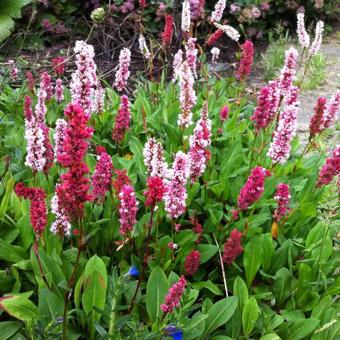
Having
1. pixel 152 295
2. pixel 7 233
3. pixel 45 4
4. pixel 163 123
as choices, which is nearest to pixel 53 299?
pixel 152 295

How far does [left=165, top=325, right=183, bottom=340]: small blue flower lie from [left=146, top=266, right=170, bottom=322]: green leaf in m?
0.21

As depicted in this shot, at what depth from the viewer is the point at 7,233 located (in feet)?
9.02

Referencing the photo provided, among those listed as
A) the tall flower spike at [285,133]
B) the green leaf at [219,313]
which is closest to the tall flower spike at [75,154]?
the green leaf at [219,313]

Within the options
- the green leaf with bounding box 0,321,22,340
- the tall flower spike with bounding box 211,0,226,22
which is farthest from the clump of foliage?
the tall flower spike with bounding box 211,0,226,22

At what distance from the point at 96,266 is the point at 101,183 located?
1.22 ft

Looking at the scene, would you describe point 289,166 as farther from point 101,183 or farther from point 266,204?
point 101,183

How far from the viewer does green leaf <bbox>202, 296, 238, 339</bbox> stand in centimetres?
239

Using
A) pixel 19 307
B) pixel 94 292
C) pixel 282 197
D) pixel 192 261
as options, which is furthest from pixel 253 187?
pixel 19 307

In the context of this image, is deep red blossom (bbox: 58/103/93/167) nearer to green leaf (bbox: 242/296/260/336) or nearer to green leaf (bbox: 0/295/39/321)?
green leaf (bbox: 0/295/39/321)

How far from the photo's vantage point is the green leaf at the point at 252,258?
8.82 feet

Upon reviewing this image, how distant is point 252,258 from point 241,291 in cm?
21

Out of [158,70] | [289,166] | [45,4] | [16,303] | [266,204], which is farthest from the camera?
[45,4]

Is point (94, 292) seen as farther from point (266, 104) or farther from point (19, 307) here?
point (266, 104)

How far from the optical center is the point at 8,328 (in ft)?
7.54
